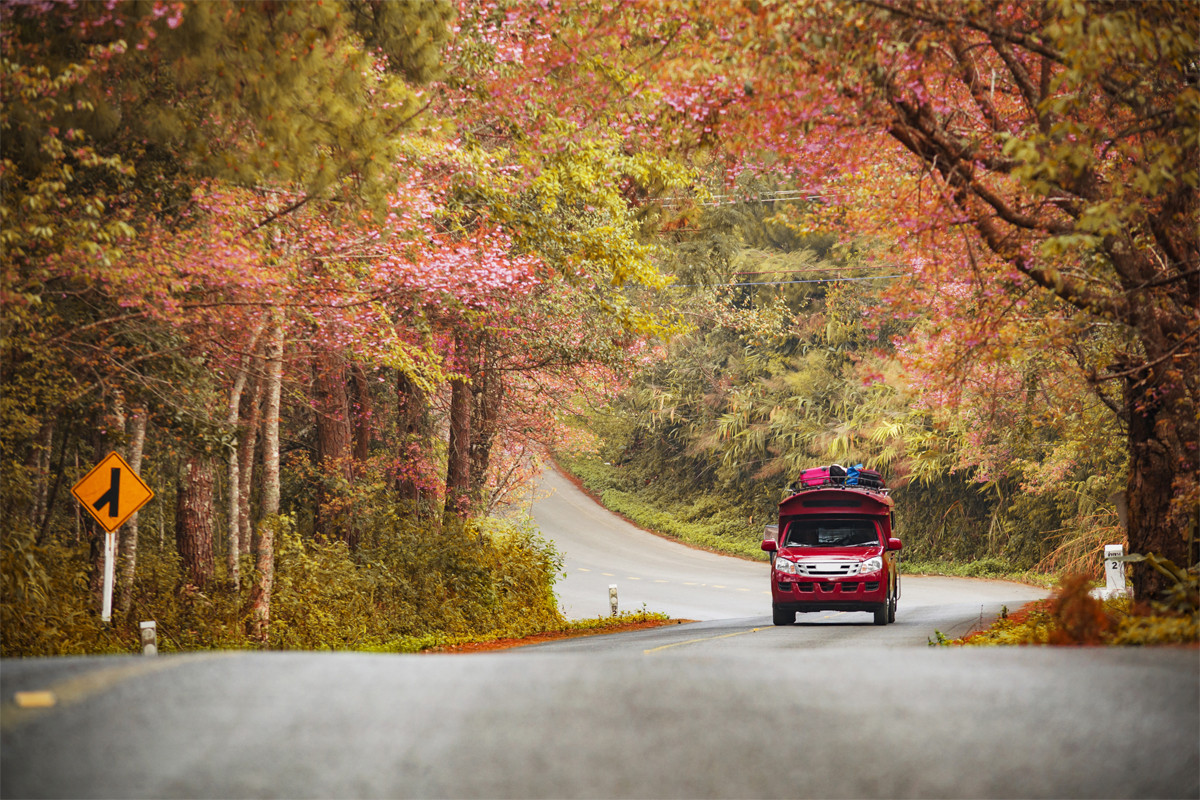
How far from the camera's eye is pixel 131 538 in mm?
16344

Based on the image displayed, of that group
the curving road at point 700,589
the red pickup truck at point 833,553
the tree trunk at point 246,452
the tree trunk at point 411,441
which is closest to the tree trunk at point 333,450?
the tree trunk at point 246,452

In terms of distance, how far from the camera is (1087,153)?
857 cm

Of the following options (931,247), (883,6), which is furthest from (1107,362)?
(883,6)

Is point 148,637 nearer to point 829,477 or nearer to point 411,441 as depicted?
point 411,441

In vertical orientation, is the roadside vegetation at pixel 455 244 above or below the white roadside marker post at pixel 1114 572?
above

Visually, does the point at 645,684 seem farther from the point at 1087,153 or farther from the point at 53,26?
the point at 53,26

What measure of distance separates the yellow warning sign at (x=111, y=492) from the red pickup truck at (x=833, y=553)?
9.60 m

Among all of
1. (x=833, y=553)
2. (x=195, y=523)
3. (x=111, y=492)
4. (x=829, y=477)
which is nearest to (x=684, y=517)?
(x=829, y=477)

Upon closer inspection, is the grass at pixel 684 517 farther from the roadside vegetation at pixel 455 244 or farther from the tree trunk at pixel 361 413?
the tree trunk at pixel 361 413

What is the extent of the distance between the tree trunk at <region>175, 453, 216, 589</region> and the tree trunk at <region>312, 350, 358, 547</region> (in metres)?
3.26

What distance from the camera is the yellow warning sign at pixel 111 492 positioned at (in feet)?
43.8

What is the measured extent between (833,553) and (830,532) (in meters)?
0.89

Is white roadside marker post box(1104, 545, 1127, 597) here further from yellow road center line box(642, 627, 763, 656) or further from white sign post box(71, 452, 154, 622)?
white sign post box(71, 452, 154, 622)

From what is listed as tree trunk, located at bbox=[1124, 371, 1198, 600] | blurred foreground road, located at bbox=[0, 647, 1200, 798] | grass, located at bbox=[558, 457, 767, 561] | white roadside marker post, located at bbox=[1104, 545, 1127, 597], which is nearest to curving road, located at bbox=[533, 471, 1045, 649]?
grass, located at bbox=[558, 457, 767, 561]
